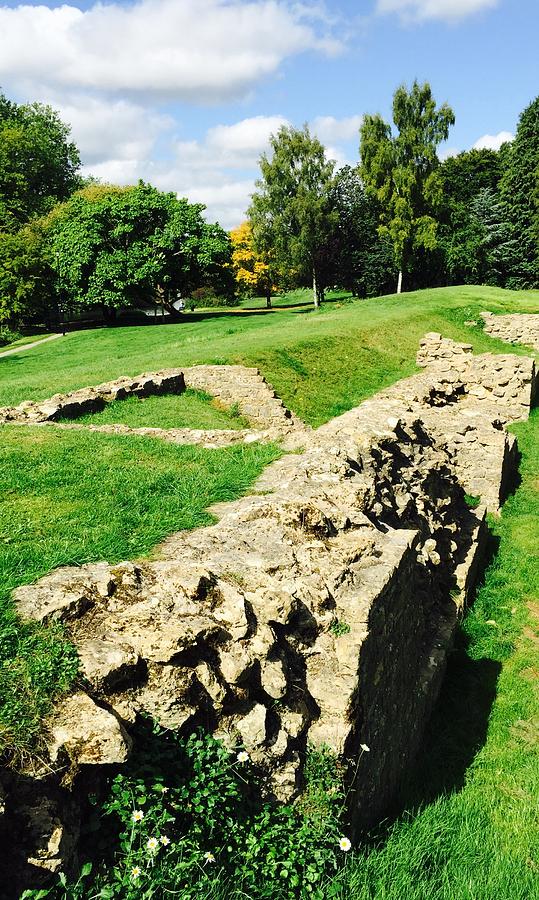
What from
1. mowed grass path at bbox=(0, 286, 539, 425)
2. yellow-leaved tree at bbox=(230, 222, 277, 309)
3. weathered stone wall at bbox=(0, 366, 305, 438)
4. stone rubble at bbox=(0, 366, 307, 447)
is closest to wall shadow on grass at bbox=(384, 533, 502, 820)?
stone rubble at bbox=(0, 366, 307, 447)

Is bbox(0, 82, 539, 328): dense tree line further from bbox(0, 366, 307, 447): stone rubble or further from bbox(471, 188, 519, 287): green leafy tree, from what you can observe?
bbox(0, 366, 307, 447): stone rubble

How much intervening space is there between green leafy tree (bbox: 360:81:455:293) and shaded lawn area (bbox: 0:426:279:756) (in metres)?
39.3

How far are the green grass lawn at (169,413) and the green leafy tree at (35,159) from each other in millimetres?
31982

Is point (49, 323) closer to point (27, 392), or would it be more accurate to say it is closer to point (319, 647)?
point (27, 392)

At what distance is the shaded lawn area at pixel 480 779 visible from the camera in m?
4.39

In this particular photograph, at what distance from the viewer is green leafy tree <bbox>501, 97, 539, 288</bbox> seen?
2071 inches

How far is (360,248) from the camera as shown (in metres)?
53.6

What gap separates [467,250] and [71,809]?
52.4m

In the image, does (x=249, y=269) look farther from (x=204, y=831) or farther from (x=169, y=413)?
A: (x=204, y=831)

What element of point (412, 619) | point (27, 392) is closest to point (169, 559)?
point (412, 619)

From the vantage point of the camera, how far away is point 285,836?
411cm

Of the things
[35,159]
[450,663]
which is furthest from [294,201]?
[450,663]

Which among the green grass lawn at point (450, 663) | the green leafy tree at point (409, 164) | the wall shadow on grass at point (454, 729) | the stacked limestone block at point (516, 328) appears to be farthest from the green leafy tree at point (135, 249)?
the wall shadow on grass at point (454, 729)

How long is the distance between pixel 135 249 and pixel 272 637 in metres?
36.1
